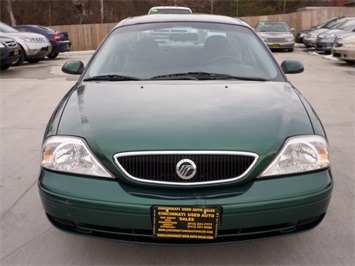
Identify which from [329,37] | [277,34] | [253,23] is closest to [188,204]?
[329,37]

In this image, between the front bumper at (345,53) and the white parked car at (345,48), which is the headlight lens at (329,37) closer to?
the white parked car at (345,48)

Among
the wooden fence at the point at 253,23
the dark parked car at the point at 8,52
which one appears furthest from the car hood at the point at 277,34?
the wooden fence at the point at 253,23

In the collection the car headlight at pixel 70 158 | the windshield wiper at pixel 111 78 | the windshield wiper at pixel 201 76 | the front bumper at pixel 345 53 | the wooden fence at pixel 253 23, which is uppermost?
the windshield wiper at pixel 201 76

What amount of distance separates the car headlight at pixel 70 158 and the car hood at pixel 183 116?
50 millimetres

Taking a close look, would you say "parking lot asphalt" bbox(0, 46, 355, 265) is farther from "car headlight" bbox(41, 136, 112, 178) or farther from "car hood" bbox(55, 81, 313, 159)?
"car hood" bbox(55, 81, 313, 159)

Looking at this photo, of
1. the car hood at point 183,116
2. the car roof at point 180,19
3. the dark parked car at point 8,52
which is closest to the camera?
the car hood at point 183,116

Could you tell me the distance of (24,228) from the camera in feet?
9.76

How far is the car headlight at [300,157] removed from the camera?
7.71 ft

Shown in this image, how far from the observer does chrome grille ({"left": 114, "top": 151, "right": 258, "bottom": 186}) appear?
2.27 metres

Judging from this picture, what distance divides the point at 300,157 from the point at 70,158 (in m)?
1.29

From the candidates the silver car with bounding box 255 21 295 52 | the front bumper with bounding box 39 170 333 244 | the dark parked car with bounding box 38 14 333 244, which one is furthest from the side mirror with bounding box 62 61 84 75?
the silver car with bounding box 255 21 295 52

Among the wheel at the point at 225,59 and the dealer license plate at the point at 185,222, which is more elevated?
the wheel at the point at 225,59

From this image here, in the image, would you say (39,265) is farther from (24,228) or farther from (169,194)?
(169,194)

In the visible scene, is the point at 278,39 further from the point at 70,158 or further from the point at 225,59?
the point at 70,158
